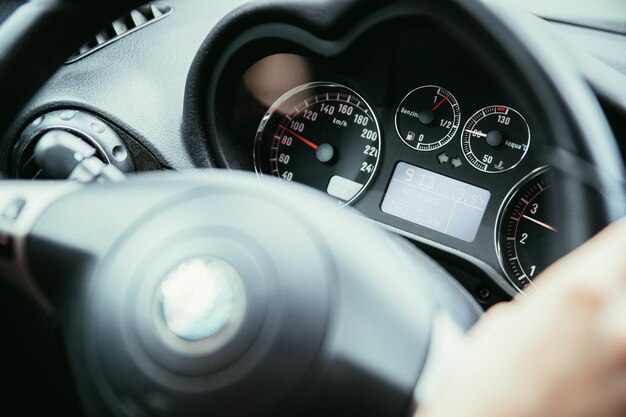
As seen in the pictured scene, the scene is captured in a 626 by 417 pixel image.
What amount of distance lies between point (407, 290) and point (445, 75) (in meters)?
0.84

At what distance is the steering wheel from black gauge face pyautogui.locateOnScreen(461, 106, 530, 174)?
580mm

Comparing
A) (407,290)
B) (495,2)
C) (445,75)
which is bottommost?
(407,290)

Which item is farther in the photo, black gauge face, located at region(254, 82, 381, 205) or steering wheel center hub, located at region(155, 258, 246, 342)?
black gauge face, located at region(254, 82, 381, 205)

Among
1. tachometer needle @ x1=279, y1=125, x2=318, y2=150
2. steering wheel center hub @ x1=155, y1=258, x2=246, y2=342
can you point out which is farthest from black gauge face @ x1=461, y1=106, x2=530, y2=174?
steering wheel center hub @ x1=155, y1=258, x2=246, y2=342

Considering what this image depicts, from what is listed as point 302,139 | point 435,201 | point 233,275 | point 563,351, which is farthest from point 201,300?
point 302,139

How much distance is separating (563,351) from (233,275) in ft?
1.50

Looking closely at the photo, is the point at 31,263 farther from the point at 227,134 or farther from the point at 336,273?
the point at 227,134

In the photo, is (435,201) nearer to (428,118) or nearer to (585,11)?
(428,118)

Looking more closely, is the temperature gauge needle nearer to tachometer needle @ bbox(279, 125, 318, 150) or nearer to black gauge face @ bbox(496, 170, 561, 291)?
black gauge face @ bbox(496, 170, 561, 291)

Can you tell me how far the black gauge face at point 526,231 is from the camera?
66.3 inches

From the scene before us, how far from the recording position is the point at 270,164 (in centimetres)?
194

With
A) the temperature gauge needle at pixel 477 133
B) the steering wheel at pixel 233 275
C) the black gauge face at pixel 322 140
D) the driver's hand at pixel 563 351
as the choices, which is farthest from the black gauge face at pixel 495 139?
the driver's hand at pixel 563 351

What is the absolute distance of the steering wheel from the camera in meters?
0.95

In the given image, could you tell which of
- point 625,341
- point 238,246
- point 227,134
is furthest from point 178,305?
point 227,134
